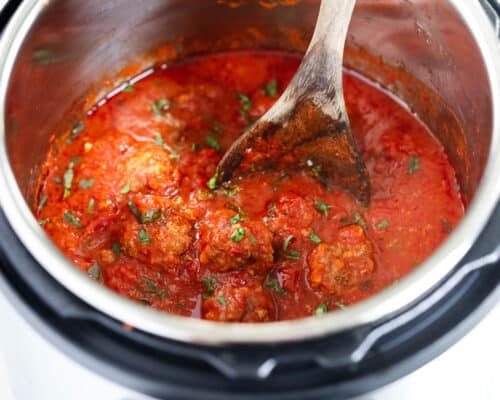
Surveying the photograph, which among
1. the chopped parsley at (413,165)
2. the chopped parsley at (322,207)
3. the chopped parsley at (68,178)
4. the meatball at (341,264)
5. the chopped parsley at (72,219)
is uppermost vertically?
the chopped parsley at (413,165)

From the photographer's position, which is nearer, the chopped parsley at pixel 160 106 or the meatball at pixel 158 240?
the meatball at pixel 158 240

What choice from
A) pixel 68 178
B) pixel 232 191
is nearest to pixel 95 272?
pixel 68 178

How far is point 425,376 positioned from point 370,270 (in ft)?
2.13

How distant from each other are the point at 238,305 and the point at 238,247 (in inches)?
8.7

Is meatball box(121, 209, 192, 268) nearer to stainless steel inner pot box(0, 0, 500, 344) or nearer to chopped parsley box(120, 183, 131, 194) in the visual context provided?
chopped parsley box(120, 183, 131, 194)

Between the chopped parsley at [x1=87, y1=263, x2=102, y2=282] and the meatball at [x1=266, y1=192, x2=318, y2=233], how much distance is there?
670mm

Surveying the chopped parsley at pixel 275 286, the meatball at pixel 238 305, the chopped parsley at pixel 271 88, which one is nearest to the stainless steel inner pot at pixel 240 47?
the chopped parsley at pixel 271 88

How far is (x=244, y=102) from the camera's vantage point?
126 inches

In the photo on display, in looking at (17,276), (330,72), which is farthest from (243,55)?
(17,276)

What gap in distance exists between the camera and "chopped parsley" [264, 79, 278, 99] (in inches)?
127

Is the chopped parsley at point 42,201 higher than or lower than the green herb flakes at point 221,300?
higher

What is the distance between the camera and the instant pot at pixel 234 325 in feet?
5.95

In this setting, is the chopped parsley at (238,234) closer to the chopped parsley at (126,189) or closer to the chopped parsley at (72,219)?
the chopped parsley at (126,189)

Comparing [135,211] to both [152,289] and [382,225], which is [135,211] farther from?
[382,225]
